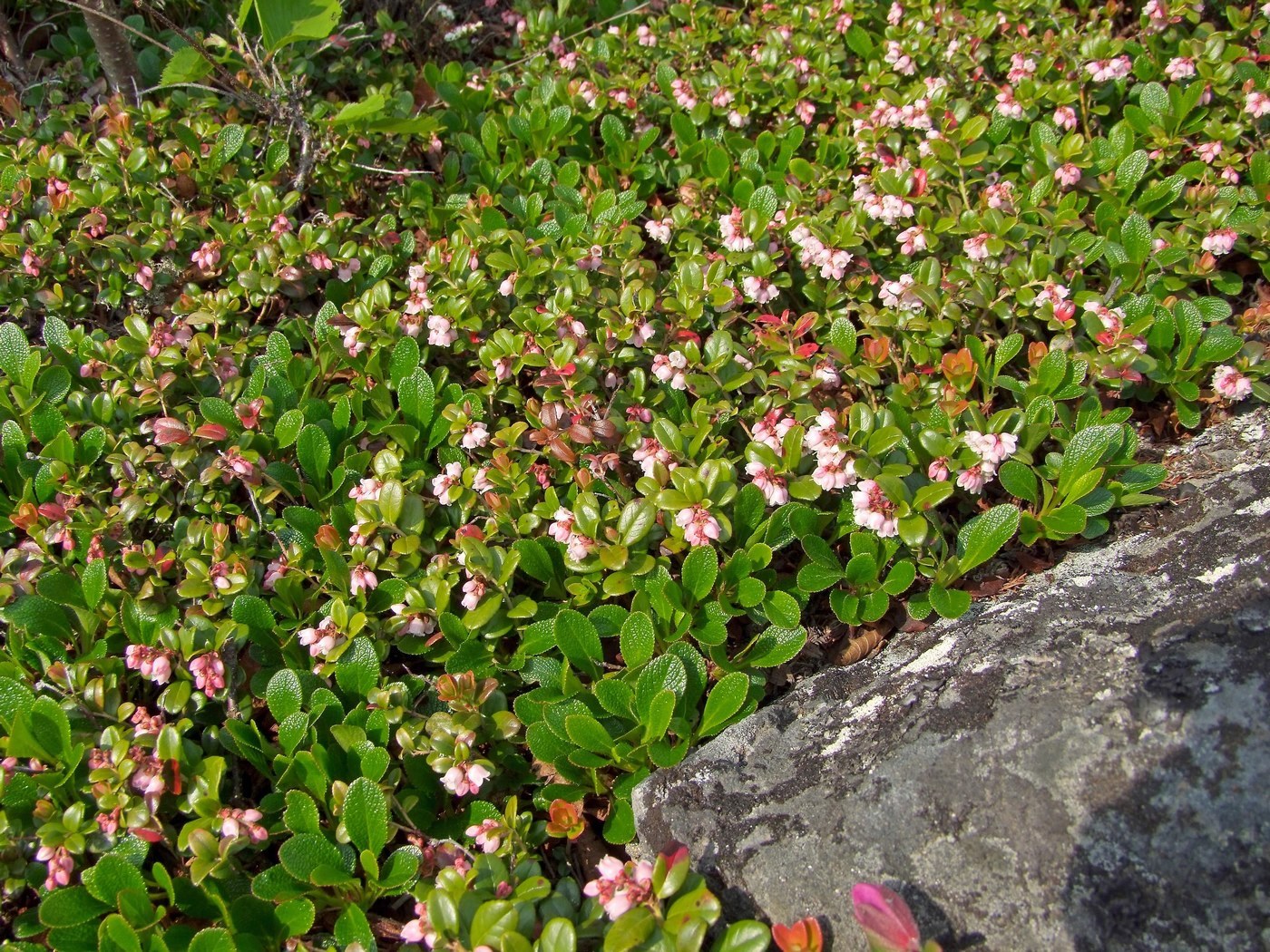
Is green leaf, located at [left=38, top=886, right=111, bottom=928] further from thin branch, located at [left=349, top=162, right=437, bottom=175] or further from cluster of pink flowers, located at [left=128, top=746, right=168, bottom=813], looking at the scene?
thin branch, located at [left=349, top=162, right=437, bottom=175]

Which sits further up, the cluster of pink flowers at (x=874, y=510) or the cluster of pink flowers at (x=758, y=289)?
the cluster of pink flowers at (x=758, y=289)

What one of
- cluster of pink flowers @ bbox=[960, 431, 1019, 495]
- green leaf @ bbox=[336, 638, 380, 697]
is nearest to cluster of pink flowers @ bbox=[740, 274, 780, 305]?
cluster of pink flowers @ bbox=[960, 431, 1019, 495]

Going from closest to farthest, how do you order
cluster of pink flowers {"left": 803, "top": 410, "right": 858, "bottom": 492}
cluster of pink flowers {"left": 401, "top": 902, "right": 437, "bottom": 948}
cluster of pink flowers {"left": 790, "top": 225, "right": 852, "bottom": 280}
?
cluster of pink flowers {"left": 401, "top": 902, "right": 437, "bottom": 948} → cluster of pink flowers {"left": 803, "top": 410, "right": 858, "bottom": 492} → cluster of pink flowers {"left": 790, "top": 225, "right": 852, "bottom": 280}

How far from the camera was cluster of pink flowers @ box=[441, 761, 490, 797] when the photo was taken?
2.07 meters

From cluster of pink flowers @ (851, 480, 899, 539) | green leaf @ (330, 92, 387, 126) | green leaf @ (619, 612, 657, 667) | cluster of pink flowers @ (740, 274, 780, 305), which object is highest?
green leaf @ (330, 92, 387, 126)

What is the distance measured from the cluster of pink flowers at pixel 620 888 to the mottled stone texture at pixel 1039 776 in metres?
0.20

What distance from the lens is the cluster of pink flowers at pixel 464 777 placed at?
2.07 metres

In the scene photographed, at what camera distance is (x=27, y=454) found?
2816 mm

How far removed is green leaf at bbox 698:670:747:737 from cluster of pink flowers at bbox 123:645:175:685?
1.26m

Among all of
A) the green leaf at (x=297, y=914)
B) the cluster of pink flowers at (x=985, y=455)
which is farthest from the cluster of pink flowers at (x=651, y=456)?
the green leaf at (x=297, y=914)

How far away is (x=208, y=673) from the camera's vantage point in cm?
223

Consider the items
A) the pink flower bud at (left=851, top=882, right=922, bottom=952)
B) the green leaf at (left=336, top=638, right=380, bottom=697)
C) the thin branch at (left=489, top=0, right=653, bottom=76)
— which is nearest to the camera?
the pink flower bud at (left=851, top=882, right=922, bottom=952)

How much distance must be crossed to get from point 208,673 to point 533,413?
110cm

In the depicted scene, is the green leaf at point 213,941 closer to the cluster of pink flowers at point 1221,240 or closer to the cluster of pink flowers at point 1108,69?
the cluster of pink flowers at point 1221,240
